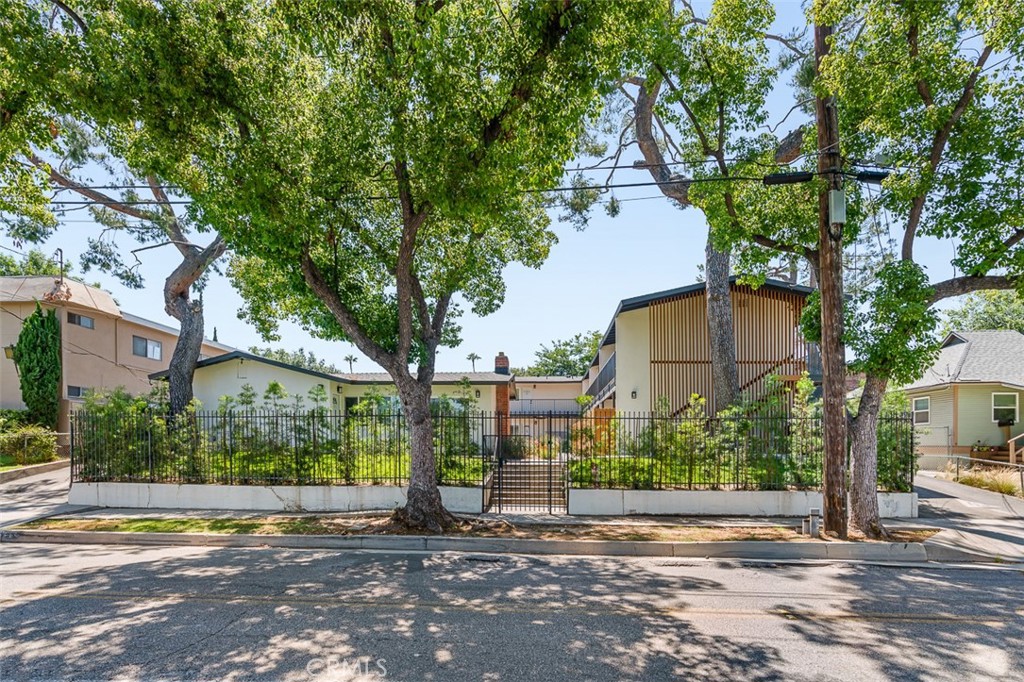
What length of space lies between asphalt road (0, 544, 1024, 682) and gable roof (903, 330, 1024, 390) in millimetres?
14756

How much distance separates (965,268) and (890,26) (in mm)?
4121

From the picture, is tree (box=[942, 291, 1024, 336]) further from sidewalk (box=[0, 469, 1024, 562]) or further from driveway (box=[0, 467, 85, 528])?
driveway (box=[0, 467, 85, 528])

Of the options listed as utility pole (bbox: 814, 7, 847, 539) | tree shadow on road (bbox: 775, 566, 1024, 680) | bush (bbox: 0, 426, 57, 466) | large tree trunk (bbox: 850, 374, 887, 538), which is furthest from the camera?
bush (bbox: 0, 426, 57, 466)

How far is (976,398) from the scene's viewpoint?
65.2ft

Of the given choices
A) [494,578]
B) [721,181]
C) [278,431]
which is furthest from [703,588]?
[278,431]

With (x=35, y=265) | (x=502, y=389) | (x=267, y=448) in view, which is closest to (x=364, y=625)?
(x=267, y=448)

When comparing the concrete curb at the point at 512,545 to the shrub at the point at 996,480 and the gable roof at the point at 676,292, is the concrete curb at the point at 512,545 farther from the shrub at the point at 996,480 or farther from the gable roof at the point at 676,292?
the gable roof at the point at 676,292

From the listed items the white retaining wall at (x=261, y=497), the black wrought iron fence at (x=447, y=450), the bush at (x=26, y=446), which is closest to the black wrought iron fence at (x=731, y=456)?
the black wrought iron fence at (x=447, y=450)

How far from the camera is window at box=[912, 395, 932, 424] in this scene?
71.7ft

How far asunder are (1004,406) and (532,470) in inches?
685

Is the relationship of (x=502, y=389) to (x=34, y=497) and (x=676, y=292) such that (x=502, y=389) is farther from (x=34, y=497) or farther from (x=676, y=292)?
(x=34, y=497)

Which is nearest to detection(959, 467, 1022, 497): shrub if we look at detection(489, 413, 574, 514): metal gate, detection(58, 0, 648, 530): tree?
detection(489, 413, 574, 514): metal gate

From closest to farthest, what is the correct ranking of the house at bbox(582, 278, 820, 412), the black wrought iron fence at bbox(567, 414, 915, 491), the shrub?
the black wrought iron fence at bbox(567, 414, 915, 491) < the shrub < the house at bbox(582, 278, 820, 412)

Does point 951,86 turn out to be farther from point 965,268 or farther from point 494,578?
point 494,578
